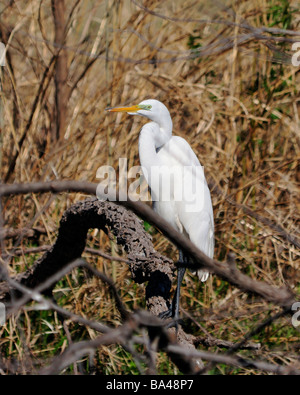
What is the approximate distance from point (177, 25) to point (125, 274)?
46.9 inches

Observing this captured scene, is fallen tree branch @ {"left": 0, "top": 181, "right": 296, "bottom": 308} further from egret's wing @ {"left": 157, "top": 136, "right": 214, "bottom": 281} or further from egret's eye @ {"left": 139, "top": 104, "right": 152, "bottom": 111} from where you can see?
egret's wing @ {"left": 157, "top": 136, "right": 214, "bottom": 281}

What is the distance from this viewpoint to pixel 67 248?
4.62 ft

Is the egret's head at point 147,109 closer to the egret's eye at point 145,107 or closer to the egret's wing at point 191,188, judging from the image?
the egret's eye at point 145,107

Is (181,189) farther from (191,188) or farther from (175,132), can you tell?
(175,132)

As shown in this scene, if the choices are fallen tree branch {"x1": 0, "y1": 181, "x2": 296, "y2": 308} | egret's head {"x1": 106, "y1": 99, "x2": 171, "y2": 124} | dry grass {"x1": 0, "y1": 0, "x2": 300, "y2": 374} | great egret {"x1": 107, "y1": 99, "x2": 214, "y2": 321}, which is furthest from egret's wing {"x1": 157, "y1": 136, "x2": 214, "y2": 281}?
fallen tree branch {"x1": 0, "y1": 181, "x2": 296, "y2": 308}

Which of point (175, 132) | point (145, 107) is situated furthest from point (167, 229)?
point (175, 132)

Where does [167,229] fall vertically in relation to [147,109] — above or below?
below

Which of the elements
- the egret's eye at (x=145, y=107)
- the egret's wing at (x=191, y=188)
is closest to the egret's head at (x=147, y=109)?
the egret's eye at (x=145, y=107)

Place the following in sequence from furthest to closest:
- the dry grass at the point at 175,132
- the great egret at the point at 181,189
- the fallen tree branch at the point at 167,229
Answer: the dry grass at the point at 175,132, the great egret at the point at 181,189, the fallen tree branch at the point at 167,229

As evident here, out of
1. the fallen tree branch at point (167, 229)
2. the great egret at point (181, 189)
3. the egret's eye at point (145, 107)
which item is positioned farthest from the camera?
the great egret at point (181, 189)

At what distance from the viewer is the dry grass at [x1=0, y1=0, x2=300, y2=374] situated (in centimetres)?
192

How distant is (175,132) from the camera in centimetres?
221

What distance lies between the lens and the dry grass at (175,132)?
1924 millimetres
